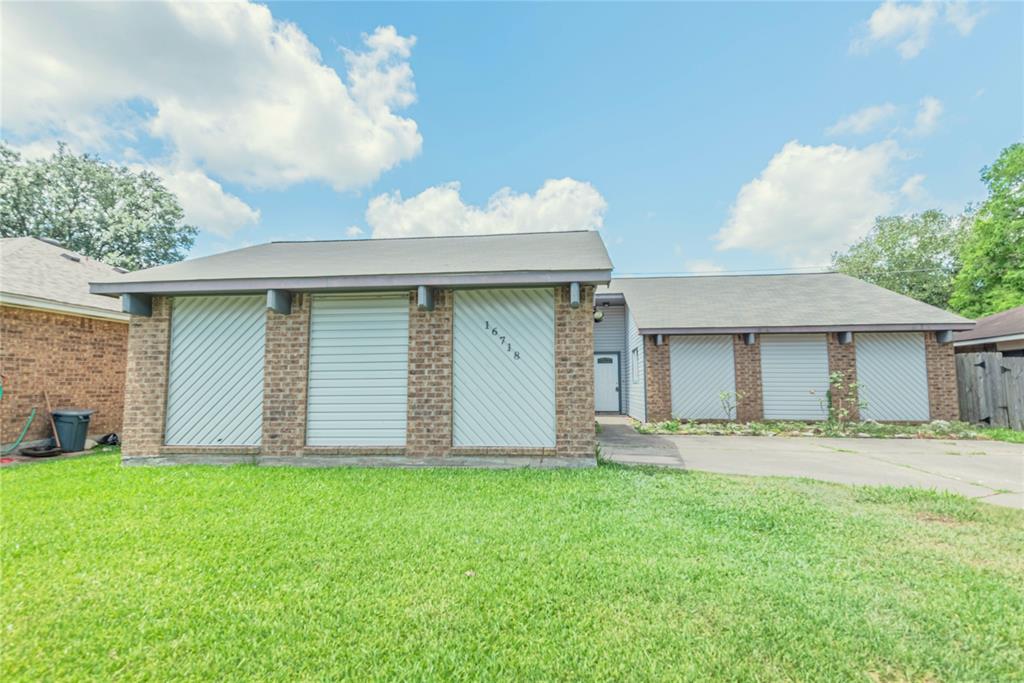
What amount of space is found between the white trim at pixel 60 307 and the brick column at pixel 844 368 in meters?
16.4

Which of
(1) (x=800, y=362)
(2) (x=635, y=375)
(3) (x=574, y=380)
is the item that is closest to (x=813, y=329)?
(1) (x=800, y=362)

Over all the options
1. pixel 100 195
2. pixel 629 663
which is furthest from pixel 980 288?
pixel 100 195

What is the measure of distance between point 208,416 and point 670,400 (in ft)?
35.5

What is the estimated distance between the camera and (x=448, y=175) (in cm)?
1466

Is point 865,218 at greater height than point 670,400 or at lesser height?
greater

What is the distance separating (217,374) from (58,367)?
4.46 meters

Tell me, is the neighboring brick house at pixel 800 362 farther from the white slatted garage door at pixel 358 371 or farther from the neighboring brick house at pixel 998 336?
the white slatted garage door at pixel 358 371

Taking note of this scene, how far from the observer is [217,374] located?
6.50 m

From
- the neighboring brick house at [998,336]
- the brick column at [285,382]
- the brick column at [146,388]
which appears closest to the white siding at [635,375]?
the brick column at [285,382]

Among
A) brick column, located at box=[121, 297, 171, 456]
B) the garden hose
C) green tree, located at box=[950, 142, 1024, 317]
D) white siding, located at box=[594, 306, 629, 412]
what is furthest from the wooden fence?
the garden hose

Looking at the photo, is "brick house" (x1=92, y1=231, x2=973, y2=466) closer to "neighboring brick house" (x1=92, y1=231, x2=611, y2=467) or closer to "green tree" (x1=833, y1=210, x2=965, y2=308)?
"neighboring brick house" (x1=92, y1=231, x2=611, y2=467)

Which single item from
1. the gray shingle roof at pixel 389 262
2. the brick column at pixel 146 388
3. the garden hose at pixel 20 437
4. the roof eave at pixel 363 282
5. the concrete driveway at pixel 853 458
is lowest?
the concrete driveway at pixel 853 458

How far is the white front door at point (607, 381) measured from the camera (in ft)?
51.5

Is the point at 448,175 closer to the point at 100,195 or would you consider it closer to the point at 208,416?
the point at 208,416
